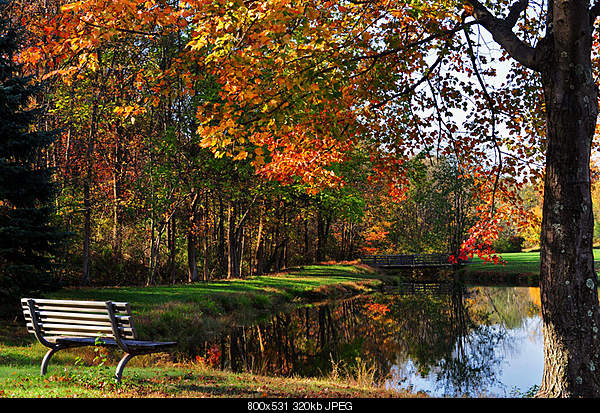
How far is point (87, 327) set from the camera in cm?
661

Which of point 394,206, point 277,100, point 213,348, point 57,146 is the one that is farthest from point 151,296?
point 394,206

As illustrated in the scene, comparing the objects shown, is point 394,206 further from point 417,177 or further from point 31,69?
point 417,177

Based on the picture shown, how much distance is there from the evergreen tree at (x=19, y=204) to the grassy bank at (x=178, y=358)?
110 cm

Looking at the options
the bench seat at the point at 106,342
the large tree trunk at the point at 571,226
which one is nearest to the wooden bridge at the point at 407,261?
the large tree trunk at the point at 571,226

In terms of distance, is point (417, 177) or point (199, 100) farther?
point (199, 100)

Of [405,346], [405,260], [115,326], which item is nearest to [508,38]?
[115,326]

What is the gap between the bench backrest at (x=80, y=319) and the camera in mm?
6406

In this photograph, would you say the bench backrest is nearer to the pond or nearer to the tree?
the tree

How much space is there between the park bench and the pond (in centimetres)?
557

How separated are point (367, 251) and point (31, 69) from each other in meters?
37.1

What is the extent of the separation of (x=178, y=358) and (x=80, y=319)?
558 centimetres

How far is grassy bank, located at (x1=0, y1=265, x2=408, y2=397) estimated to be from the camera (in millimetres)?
6281

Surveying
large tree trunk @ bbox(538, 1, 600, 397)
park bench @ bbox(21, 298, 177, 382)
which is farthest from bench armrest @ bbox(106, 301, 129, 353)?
large tree trunk @ bbox(538, 1, 600, 397)

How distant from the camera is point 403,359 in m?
14.6
